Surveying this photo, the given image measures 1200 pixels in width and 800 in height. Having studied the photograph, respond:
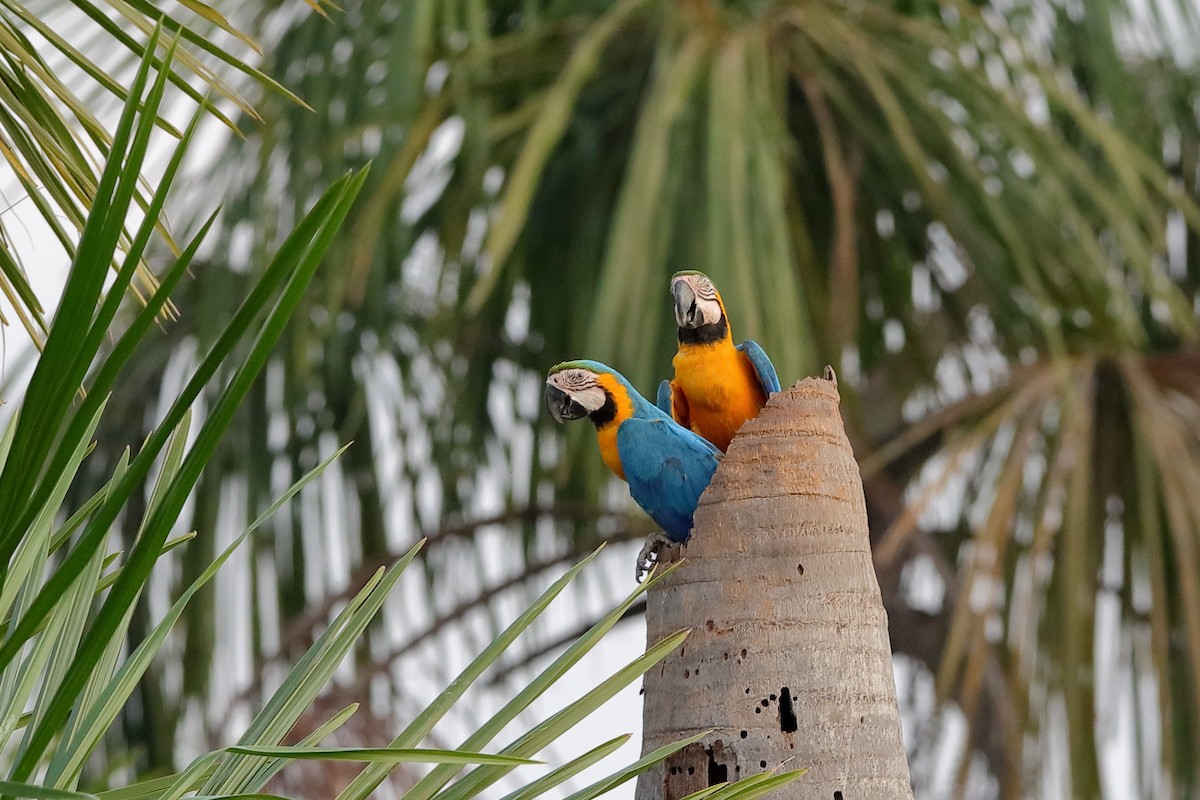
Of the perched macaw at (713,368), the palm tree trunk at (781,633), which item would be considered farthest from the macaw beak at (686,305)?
the palm tree trunk at (781,633)

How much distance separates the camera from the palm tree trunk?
193 cm

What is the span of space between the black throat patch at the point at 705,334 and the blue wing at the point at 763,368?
0.05 meters

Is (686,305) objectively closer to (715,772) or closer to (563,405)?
(563,405)

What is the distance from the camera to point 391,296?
221 inches

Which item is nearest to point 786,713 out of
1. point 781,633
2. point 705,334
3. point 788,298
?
point 781,633

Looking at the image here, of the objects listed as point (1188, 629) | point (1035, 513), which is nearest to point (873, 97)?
point (1035, 513)

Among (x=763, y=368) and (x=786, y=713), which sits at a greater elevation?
(x=763, y=368)

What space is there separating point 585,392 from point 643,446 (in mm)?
143

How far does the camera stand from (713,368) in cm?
241

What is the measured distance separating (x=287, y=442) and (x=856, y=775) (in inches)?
159

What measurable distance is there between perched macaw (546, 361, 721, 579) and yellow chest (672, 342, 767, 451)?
0.29 ft

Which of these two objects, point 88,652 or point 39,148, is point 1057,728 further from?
point 88,652

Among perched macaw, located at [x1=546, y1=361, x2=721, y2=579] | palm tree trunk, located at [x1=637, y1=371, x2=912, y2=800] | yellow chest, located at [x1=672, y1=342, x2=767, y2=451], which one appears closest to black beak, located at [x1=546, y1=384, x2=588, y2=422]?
perched macaw, located at [x1=546, y1=361, x2=721, y2=579]

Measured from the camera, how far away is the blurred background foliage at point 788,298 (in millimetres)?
4168
